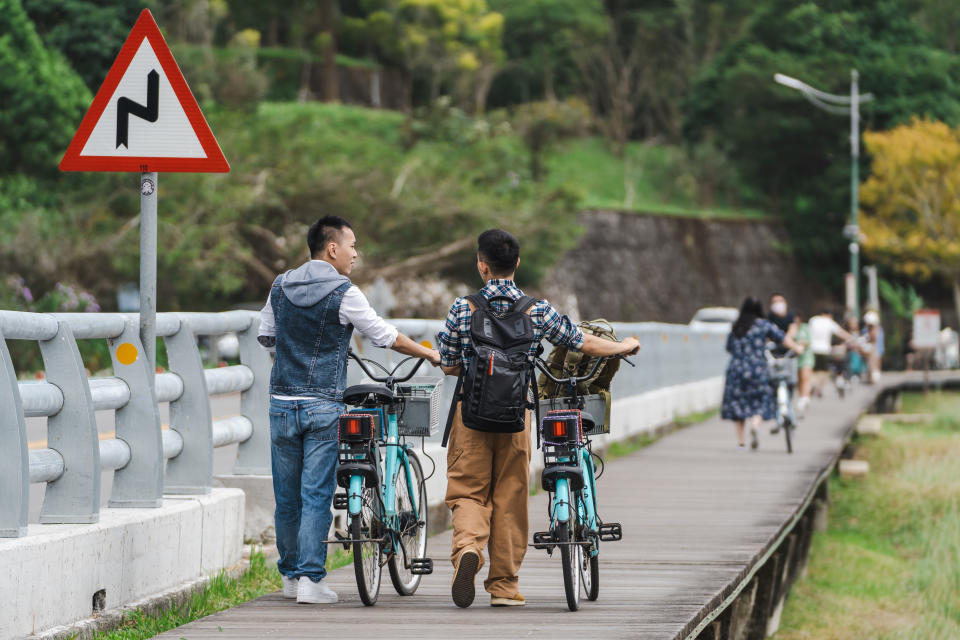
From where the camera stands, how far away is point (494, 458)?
7320mm

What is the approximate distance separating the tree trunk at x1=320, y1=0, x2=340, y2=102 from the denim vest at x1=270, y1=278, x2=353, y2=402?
5714cm

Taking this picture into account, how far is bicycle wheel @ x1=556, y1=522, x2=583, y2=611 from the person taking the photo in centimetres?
701

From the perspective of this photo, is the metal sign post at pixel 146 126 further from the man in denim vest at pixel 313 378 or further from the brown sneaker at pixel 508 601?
the brown sneaker at pixel 508 601

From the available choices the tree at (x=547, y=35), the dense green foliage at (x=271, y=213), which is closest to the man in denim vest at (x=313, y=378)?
the dense green foliage at (x=271, y=213)

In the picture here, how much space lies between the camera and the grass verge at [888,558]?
42.3ft

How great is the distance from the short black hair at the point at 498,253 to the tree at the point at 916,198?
5380 cm

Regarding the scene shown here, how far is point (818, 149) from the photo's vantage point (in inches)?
2618

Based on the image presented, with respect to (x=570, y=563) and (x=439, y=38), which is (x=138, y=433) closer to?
(x=570, y=563)

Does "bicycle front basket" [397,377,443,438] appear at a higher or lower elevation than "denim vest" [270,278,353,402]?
lower

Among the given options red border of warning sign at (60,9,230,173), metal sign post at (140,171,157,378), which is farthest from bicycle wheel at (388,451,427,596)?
red border of warning sign at (60,9,230,173)

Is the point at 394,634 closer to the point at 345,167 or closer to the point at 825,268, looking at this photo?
the point at 345,167

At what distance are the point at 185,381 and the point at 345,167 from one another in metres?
32.1

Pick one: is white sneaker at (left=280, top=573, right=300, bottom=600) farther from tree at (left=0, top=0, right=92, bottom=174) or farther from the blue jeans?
tree at (left=0, top=0, right=92, bottom=174)

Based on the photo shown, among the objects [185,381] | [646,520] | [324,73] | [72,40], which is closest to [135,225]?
[72,40]
